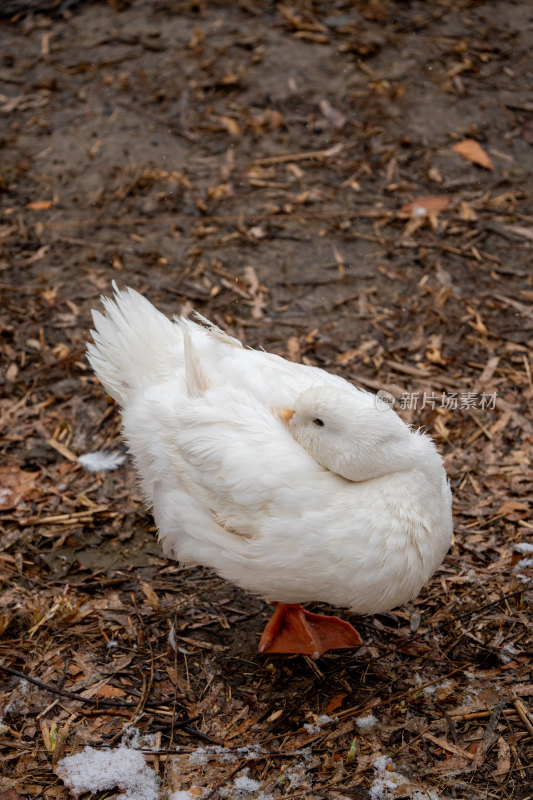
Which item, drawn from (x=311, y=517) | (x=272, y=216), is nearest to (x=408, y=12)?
(x=272, y=216)

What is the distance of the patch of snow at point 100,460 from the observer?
13.3 ft

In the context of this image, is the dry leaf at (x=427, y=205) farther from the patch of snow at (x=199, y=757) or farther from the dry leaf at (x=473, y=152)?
the patch of snow at (x=199, y=757)

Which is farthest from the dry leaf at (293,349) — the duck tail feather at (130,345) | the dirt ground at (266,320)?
the duck tail feather at (130,345)

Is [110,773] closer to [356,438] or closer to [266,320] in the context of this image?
[356,438]

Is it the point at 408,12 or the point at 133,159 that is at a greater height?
the point at 408,12

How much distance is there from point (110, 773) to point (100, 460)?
1733mm

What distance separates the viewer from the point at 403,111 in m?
6.13

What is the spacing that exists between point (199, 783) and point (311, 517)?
39.2 inches

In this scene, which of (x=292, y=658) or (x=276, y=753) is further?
(x=292, y=658)

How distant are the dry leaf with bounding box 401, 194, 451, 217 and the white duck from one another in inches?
97.4

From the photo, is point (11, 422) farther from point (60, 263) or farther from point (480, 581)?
point (480, 581)

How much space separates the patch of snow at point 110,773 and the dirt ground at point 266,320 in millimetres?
31

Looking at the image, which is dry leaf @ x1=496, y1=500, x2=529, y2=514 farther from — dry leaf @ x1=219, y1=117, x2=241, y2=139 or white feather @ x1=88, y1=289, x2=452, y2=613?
dry leaf @ x1=219, y1=117, x2=241, y2=139

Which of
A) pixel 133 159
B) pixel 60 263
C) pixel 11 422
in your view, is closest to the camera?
pixel 11 422
